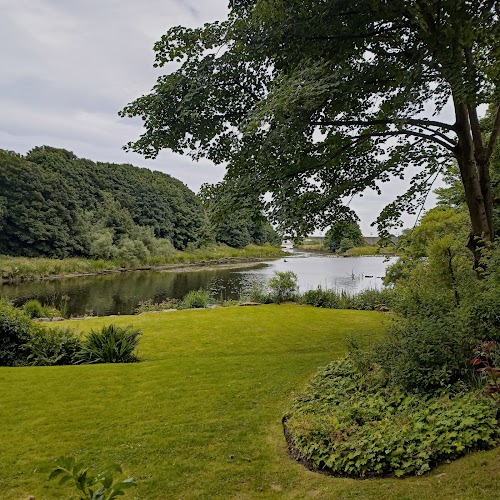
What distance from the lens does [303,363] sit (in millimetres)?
6934

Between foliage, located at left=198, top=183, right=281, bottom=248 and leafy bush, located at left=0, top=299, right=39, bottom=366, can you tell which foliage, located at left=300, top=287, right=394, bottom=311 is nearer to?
foliage, located at left=198, top=183, right=281, bottom=248

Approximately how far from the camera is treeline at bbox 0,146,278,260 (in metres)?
38.5

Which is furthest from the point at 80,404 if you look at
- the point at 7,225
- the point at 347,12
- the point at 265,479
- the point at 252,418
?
the point at 7,225

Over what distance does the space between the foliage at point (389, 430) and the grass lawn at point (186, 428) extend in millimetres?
156

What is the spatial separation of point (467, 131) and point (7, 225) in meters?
41.6

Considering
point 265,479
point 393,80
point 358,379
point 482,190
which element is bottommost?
point 265,479

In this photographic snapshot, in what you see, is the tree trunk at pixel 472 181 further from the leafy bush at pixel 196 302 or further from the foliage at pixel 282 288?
the leafy bush at pixel 196 302

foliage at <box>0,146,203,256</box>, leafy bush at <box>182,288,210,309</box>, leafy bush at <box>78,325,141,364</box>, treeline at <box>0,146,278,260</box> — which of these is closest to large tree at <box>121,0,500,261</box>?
leafy bush at <box>78,325,141,364</box>

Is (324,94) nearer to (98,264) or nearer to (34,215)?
(98,264)

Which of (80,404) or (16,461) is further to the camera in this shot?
(80,404)

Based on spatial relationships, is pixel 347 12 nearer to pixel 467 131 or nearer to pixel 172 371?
pixel 467 131

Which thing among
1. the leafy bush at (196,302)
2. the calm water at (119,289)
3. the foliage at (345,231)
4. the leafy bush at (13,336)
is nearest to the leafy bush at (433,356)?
the foliage at (345,231)

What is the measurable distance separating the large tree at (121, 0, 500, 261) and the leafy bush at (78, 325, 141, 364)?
359 centimetres

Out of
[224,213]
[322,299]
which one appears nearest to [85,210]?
[322,299]
